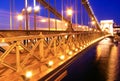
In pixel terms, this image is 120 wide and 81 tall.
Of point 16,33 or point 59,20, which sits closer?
point 16,33

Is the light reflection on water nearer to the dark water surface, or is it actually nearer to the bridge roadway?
the dark water surface

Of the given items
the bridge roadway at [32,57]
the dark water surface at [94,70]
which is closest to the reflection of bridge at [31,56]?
the bridge roadway at [32,57]

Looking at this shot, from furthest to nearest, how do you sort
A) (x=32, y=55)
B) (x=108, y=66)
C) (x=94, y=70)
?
(x=108, y=66), (x=94, y=70), (x=32, y=55)

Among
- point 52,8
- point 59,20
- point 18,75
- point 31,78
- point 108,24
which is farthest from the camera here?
point 108,24

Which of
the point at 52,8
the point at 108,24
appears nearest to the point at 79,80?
the point at 52,8

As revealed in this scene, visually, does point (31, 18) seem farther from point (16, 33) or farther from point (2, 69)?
point (2, 69)

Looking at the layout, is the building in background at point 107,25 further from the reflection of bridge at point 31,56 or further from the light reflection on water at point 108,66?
the reflection of bridge at point 31,56

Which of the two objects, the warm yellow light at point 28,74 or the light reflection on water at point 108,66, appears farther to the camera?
the light reflection on water at point 108,66

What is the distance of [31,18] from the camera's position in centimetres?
Result: 1672

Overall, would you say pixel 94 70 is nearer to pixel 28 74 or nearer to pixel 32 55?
pixel 32 55

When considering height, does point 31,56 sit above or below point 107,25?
below

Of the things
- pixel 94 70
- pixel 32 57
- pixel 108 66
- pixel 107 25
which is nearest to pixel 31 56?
pixel 32 57

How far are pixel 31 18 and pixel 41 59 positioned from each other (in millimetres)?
9855

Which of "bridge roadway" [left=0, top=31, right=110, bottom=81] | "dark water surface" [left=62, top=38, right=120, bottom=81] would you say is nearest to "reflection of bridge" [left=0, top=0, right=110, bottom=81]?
"bridge roadway" [left=0, top=31, right=110, bottom=81]
